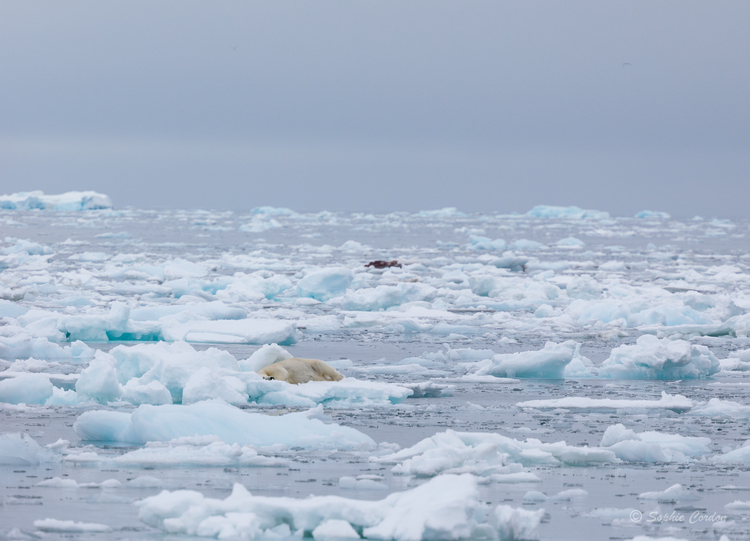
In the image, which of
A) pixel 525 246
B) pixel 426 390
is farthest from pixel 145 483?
pixel 525 246

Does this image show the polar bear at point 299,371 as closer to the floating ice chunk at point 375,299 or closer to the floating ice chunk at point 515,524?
the floating ice chunk at point 515,524

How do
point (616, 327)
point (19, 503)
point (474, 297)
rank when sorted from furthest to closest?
point (474, 297), point (616, 327), point (19, 503)

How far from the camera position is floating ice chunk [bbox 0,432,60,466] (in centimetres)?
512

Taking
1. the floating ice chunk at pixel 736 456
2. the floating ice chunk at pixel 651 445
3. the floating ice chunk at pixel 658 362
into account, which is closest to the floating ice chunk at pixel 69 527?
the floating ice chunk at pixel 651 445

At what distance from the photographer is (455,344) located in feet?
36.3

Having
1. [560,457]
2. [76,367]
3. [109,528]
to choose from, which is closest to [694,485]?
[560,457]

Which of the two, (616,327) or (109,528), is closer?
(109,528)

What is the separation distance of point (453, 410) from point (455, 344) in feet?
13.5

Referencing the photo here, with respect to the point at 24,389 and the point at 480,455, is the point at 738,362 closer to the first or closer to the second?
the point at 480,455

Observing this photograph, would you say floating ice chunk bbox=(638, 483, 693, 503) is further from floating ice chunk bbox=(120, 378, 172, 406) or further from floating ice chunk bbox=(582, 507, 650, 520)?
floating ice chunk bbox=(120, 378, 172, 406)

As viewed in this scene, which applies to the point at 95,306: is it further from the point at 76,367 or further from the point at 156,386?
the point at 156,386

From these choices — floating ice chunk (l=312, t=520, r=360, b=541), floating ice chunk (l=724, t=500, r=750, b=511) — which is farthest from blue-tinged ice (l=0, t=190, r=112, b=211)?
floating ice chunk (l=312, t=520, r=360, b=541)

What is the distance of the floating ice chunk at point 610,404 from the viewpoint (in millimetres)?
7180

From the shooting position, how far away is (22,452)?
5.13m
